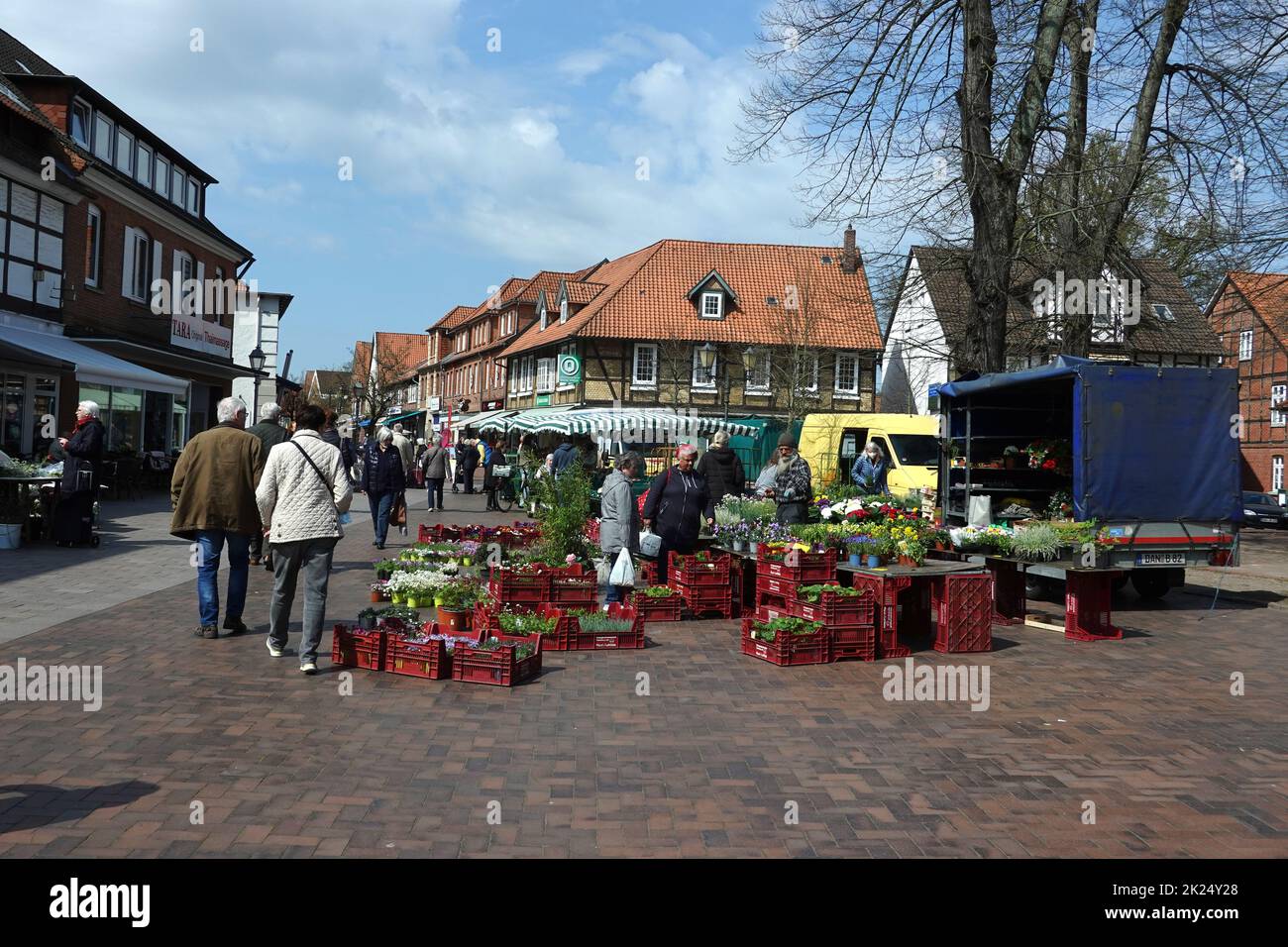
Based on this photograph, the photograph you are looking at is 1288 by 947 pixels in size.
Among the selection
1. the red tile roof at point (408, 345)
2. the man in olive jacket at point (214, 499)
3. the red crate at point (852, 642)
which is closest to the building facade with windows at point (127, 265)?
the man in olive jacket at point (214, 499)

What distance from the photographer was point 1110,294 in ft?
65.0

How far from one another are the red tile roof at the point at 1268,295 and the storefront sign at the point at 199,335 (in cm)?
2488

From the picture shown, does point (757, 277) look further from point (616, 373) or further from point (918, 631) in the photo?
point (918, 631)

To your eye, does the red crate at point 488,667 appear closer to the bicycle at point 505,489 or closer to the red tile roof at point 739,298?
the bicycle at point 505,489

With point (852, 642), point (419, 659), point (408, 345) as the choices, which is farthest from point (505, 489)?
point (408, 345)

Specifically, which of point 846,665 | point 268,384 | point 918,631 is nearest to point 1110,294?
point 918,631

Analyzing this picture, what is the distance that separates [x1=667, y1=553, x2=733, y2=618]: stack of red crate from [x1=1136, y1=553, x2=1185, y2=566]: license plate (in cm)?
475

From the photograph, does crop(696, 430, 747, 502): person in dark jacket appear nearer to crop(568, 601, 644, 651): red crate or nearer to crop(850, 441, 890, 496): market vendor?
crop(850, 441, 890, 496): market vendor

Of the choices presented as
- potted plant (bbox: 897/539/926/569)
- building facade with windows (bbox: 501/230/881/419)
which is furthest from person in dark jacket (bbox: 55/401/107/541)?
building facade with windows (bbox: 501/230/881/419)

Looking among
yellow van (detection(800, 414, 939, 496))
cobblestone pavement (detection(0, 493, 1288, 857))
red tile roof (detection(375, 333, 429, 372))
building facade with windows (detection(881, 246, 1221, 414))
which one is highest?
red tile roof (detection(375, 333, 429, 372))

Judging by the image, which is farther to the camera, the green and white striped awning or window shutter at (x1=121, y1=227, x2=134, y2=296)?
the green and white striped awning

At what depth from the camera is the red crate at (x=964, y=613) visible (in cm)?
935

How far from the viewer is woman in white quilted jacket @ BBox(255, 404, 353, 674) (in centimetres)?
782
